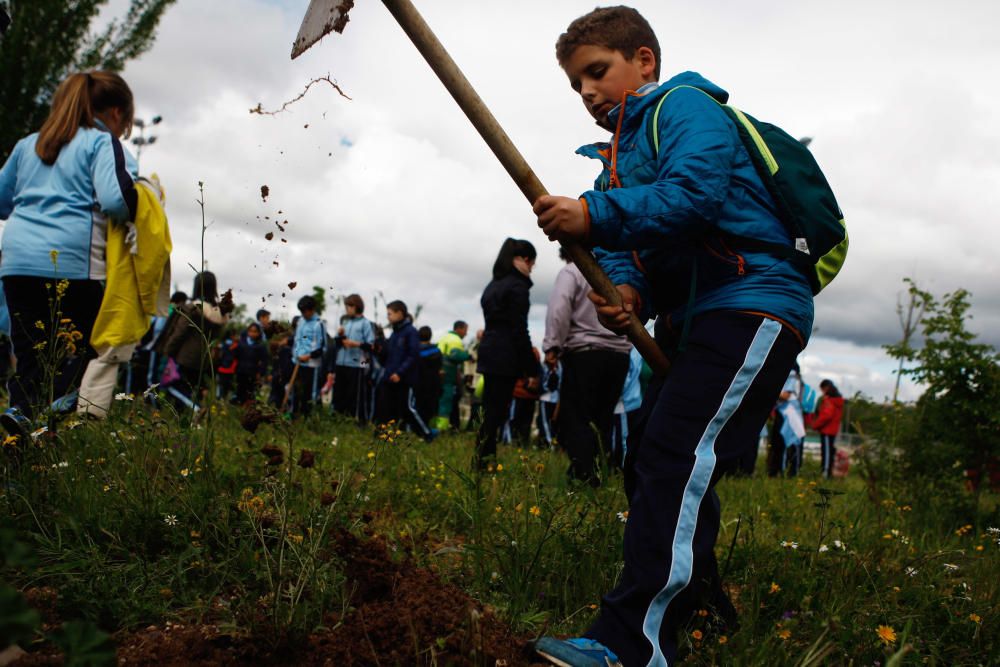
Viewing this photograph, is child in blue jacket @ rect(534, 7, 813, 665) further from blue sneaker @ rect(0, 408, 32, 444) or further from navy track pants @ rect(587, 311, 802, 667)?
blue sneaker @ rect(0, 408, 32, 444)

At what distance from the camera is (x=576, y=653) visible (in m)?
1.76

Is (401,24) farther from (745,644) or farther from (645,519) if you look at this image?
(745,644)

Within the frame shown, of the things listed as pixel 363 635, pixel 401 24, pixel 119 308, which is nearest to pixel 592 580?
pixel 363 635

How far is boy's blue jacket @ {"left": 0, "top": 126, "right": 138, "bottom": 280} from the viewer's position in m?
3.18

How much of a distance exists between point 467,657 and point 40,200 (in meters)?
2.89

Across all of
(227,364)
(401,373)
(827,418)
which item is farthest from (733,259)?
(827,418)

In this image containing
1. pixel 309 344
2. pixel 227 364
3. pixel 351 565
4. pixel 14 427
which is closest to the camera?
pixel 351 565

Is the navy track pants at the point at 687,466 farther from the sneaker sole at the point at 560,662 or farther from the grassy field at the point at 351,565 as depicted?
the grassy field at the point at 351,565

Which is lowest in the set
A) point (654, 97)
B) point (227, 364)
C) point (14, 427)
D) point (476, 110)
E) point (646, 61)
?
point (14, 427)

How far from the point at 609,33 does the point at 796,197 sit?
81cm

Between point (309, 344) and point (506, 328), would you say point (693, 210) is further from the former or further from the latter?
point (309, 344)

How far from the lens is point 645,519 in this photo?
1.89m

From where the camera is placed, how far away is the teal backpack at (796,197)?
1987mm

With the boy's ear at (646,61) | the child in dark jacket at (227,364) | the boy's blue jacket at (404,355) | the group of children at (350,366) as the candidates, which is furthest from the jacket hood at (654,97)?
the child in dark jacket at (227,364)
